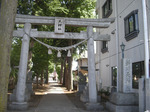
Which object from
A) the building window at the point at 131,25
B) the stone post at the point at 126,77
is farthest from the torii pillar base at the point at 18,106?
the building window at the point at 131,25

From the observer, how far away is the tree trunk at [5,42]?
5.35 metres

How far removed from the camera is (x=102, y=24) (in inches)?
444

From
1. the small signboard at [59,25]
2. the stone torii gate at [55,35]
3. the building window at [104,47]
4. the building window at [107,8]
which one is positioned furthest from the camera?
the building window at [104,47]

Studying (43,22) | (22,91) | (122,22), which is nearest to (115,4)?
(122,22)

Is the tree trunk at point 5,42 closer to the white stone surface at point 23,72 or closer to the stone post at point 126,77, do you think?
the white stone surface at point 23,72

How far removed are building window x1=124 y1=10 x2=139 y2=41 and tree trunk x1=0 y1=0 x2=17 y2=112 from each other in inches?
320

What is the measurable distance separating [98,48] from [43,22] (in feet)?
34.9

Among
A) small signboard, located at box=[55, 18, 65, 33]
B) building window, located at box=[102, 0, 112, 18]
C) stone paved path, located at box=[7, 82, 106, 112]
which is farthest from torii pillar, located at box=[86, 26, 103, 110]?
building window, located at box=[102, 0, 112, 18]

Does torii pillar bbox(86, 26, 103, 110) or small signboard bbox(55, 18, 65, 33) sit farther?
small signboard bbox(55, 18, 65, 33)

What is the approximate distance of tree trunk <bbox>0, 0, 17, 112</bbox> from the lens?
17.6 ft

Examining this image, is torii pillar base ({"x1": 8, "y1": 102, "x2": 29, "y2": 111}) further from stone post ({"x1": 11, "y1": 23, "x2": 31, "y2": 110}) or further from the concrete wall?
the concrete wall

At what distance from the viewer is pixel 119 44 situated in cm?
1427

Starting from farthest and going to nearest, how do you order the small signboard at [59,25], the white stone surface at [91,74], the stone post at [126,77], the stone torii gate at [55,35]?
the small signboard at [59,25], the white stone surface at [91,74], the stone torii gate at [55,35], the stone post at [126,77]

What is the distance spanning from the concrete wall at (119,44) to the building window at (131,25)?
0.93 ft
